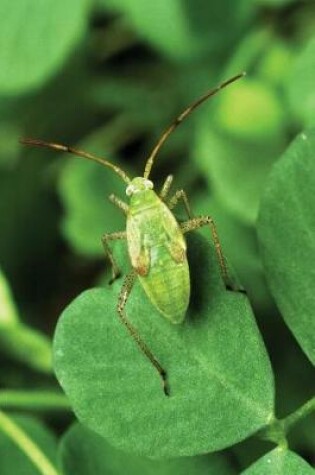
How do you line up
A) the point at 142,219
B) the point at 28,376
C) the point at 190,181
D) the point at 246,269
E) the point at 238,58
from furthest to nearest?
the point at 190,181, the point at 238,58, the point at 28,376, the point at 246,269, the point at 142,219

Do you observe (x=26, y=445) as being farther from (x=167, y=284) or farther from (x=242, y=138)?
(x=242, y=138)

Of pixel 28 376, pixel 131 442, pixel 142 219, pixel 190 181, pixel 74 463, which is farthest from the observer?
pixel 190 181

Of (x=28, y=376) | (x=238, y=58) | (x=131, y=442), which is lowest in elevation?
(x=28, y=376)

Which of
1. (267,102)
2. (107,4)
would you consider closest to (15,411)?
(267,102)

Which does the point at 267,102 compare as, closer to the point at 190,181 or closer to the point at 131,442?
the point at 190,181

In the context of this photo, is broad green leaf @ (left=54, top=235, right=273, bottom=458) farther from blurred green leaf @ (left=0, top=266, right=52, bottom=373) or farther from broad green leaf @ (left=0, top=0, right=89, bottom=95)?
broad green leaf @ (left=0, top=0, right=89, bottom=95)

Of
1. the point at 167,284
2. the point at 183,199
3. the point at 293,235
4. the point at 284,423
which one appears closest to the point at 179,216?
the point at 183,199

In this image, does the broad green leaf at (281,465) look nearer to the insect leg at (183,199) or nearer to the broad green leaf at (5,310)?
the insect leg at (183,199)
